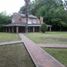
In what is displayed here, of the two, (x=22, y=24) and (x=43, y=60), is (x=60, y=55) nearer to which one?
(x=43, y=60)

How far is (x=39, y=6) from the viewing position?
282 ft

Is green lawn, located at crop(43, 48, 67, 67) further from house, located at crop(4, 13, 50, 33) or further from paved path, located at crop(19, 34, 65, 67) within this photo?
house, located at crop(4, 13, 50, 33)

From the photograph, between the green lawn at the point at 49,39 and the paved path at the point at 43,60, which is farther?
the green lawn at the point at 49,39

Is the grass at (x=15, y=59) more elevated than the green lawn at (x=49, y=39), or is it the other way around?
the grass at (x=15, y=59)

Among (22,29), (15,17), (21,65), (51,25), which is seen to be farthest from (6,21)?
(21,65)

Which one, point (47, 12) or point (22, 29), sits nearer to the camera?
point (22, 29)

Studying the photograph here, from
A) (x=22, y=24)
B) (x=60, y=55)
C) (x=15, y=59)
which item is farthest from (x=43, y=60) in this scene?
(x=22, y=24)

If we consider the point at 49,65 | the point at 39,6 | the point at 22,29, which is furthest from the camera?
the point at 39,6

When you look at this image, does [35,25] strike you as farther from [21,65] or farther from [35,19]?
[21,65]

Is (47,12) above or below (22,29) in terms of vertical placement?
above

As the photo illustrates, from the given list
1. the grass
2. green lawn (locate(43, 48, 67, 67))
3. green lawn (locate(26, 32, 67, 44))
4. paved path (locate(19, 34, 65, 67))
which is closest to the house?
green lawn (locate(26, 32, 67, 44))

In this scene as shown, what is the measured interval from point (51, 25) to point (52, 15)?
323cm

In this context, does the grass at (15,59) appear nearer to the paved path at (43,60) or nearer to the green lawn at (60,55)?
the paved path at (43,60)

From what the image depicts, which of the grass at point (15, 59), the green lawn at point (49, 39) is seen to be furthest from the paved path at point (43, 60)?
the green lawn at point (49, 39)
